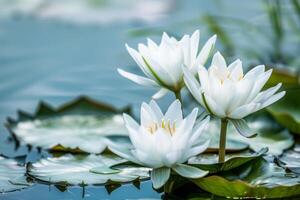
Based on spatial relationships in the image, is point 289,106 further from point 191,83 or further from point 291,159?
point 191,83

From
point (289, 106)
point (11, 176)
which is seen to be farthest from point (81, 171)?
point (289, 106)

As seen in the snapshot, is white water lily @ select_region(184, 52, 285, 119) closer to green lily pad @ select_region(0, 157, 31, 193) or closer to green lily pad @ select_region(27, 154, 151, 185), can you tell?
green lily pad @ select_region(27, 154, 151, 185)

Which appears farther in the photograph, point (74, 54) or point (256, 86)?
point (74, 54)

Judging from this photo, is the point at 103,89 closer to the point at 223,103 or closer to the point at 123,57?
the point at 123,57

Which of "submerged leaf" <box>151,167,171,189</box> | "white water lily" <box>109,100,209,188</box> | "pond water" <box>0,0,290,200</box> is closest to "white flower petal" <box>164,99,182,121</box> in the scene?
"white water lily" <box>109,100,209,188</box>

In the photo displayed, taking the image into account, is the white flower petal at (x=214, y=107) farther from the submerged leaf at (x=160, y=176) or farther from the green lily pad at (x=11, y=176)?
the green lily pad at (x=11, y=176)
